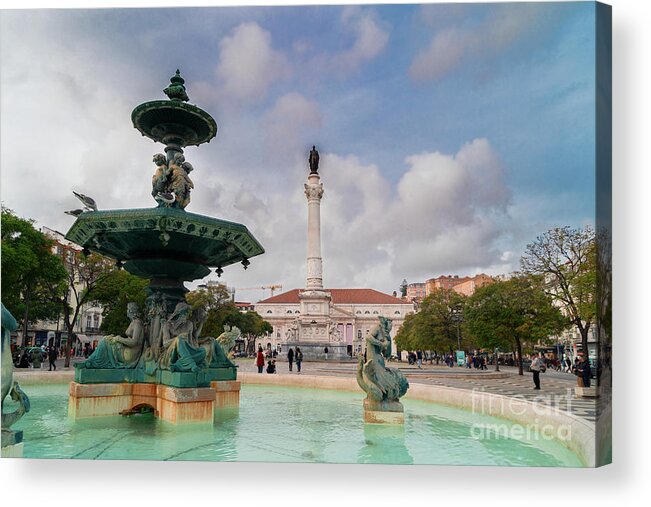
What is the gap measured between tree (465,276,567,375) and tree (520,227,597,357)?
1266mm

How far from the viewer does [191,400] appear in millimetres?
8461

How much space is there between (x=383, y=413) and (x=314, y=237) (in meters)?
55.5

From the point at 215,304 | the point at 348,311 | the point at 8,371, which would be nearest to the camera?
the point at 8,371

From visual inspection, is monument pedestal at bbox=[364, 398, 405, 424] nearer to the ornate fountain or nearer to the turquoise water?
the turquoise water

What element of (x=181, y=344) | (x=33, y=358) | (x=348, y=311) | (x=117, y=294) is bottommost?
(x=33, y=358)

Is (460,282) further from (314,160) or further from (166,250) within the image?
(166,250)

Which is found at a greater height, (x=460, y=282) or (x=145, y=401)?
(x=460, y=282)

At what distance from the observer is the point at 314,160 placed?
224 ft

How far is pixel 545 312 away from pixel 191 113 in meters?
19.3

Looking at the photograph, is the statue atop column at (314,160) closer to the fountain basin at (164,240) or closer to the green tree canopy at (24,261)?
the green tree canopy at (24,261)

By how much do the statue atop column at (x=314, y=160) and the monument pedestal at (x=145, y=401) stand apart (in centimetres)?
5948

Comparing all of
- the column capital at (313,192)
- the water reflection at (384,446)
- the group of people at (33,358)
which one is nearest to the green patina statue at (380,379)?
the water reflection at (384,446)

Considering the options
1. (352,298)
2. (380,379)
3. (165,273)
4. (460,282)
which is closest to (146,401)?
(165,273)

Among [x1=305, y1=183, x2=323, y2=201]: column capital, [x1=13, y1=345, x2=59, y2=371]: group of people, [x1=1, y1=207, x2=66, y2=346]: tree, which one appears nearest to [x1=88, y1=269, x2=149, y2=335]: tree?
[x1=1, y1=207, x2=66, y2=346]: tree
